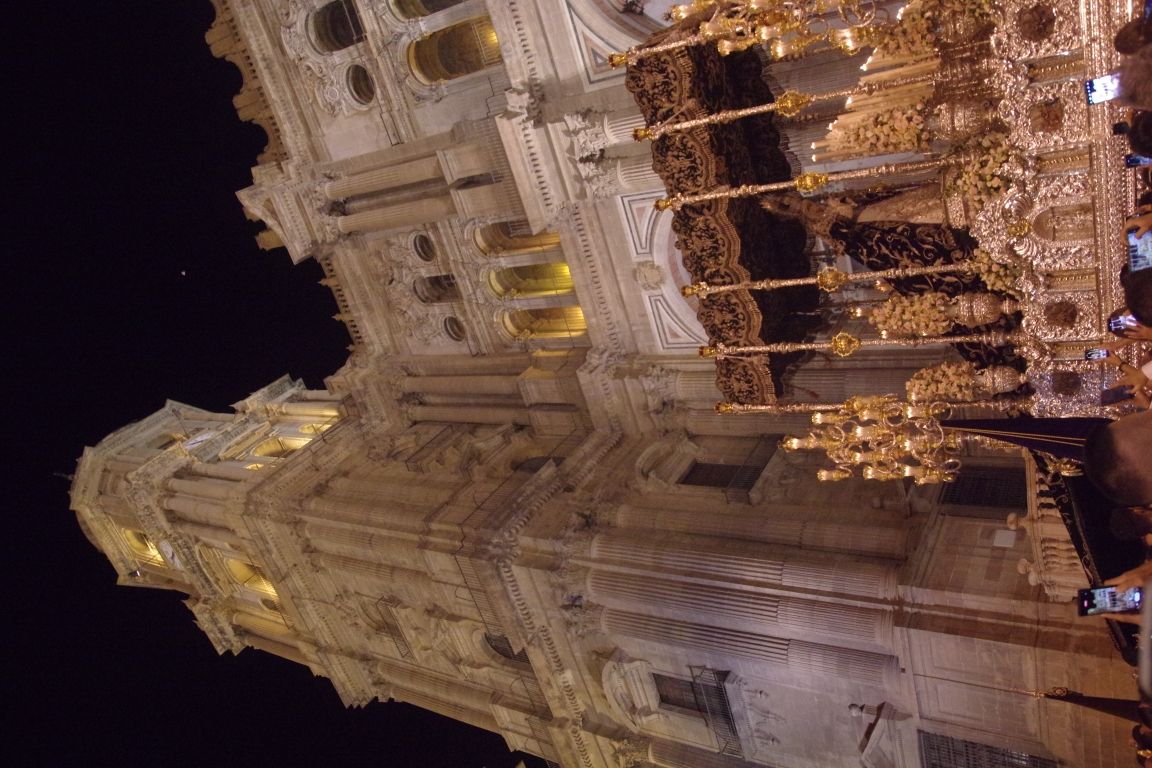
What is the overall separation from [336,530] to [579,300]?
610cm

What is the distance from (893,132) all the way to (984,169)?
40.8 inches

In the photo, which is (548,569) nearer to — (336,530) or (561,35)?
(336,530)

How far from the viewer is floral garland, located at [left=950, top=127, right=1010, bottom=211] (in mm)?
6734

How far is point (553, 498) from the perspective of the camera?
12.0 m

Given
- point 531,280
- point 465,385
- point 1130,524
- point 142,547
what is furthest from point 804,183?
point 142,547

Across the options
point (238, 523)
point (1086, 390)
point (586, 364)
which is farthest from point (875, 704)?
point (238, 523)

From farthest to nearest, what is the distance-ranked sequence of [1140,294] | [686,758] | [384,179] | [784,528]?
[384,179] → [686,758] → [784,528] → [1140,294]

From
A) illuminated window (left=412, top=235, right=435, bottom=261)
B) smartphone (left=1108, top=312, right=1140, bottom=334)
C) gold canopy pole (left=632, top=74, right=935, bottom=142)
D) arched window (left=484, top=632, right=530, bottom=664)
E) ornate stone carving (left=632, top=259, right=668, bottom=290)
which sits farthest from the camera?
illuminated window (left=412, top=235, right=435, bottom=261)

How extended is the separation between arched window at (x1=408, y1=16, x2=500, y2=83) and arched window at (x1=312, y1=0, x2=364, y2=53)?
1.49 meters

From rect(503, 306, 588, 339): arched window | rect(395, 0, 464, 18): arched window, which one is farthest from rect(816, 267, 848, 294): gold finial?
rect(395, 0, 464, 18): arched window

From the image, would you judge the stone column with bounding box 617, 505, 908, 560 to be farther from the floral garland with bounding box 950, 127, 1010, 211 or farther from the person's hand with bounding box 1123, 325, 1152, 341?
the floral garland with bounding box 950, 127, 1010, 211

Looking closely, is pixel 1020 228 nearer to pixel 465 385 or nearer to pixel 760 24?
pixel 760 24

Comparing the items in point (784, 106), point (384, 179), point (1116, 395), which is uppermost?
point (384, 179)

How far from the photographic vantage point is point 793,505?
34.0 feet
